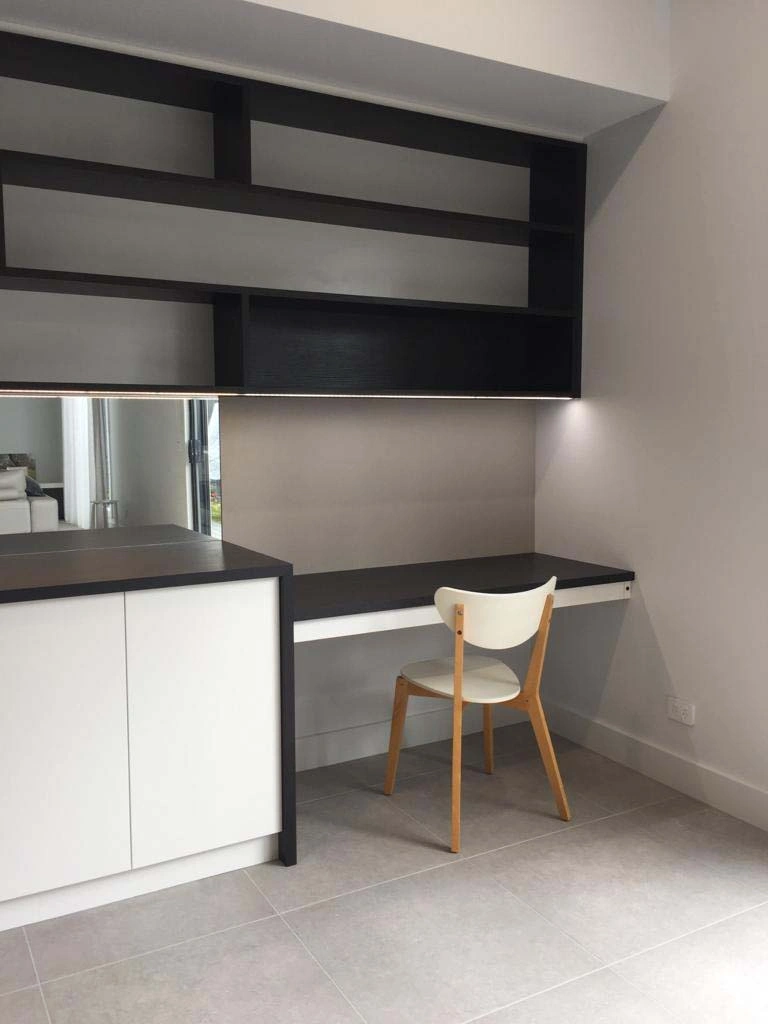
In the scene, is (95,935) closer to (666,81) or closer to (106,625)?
(106,625)

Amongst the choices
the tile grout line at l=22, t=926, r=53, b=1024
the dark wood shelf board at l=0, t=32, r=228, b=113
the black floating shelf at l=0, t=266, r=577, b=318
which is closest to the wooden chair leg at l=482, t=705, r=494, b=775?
the black floating shelf at l=0, t=266, r=577, b=318

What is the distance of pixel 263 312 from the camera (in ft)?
9.77

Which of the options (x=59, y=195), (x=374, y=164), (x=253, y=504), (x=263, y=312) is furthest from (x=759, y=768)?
(x=59, y=195)

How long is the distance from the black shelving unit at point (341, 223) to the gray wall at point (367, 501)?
0.47 ft

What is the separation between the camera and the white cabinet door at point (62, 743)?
212cm

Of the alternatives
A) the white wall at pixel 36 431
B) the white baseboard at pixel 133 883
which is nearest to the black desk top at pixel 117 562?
the white wall at pixel 36 431

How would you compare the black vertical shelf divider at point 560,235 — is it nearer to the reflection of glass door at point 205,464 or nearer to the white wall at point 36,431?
the reflection of glass door at point 205,464

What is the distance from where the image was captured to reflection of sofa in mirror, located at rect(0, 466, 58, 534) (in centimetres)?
260

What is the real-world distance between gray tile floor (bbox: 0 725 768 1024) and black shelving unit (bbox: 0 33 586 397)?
57.6 inches

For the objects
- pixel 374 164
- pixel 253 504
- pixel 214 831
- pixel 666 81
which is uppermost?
pixel 666 81

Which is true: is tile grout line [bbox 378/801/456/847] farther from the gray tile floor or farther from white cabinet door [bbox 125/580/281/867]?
white cabinet door [bbox 125/580/281/867]

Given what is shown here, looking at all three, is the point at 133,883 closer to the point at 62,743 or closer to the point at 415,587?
the point at 62,743

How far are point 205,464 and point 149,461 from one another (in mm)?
199

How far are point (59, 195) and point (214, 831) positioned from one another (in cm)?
194
